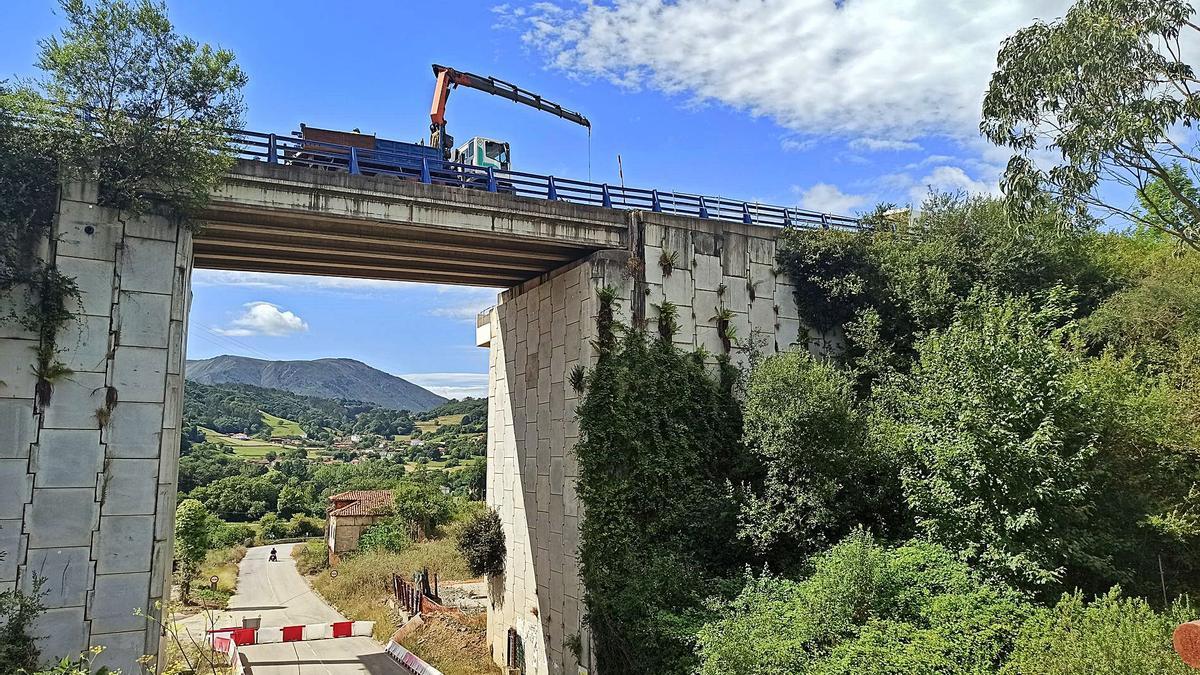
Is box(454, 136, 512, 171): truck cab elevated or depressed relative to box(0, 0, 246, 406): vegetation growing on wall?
elevated

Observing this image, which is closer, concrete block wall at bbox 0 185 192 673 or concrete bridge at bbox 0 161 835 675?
concrete block wall at bbox 0 185 192 673

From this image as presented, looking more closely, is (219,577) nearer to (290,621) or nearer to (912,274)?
(290,621)

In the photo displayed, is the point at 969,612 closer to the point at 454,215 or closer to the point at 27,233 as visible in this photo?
the point at 454,215

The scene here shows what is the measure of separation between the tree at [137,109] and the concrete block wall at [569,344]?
818 centimetres

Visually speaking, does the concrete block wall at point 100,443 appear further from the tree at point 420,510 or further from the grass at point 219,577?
the tree at point 420,510

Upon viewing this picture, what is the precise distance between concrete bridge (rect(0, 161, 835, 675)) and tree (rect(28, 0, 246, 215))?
0.63m

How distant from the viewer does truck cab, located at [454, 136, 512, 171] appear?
21781 mm

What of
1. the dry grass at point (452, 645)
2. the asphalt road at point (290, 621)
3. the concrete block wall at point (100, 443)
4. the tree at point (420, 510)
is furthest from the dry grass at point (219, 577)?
the concrete block wall at point (100, 443)

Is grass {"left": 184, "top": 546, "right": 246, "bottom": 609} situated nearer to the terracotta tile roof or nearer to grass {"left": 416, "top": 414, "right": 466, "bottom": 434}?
the terracotta tile roof

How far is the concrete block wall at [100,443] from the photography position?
37.1 ft

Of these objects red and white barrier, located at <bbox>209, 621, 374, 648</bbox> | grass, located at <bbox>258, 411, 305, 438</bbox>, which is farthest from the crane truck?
grass, located at <bbox>258, 411, 305, 438</bbox>

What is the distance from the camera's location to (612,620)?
14.4 meters

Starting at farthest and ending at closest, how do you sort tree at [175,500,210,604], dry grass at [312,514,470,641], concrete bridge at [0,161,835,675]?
tree at [175,500,210,604]
dry grass at [312,514,470,641]
concrete bridge at [0,161,835,675]

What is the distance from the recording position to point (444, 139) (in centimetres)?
2100
